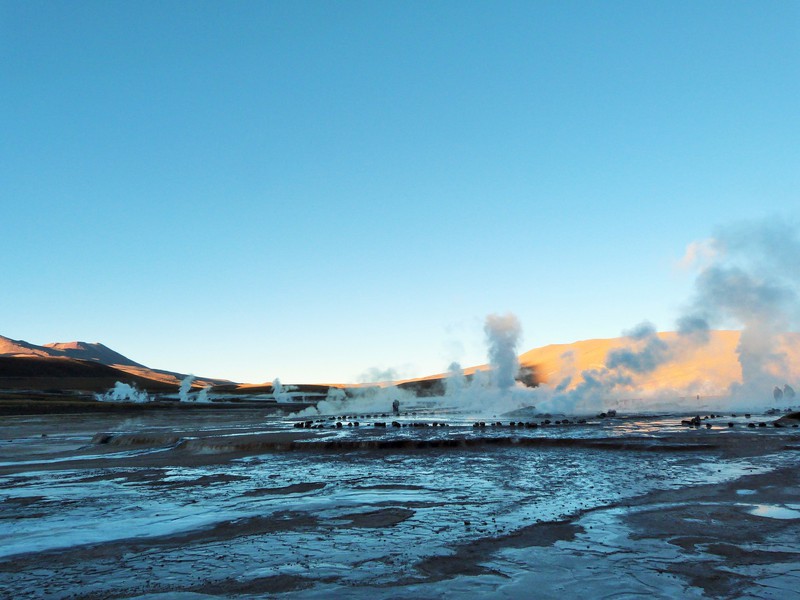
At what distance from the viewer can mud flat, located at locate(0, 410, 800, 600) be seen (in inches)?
408

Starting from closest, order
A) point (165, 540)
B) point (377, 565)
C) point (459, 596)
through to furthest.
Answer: point (459, 596) < point (377, 565) < point (165, 540)

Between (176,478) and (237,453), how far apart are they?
33.5ft

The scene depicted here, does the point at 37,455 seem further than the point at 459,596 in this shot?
Yes

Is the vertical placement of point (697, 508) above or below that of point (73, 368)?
below

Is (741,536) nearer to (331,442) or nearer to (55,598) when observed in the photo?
(55,598)

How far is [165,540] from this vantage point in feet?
45.3

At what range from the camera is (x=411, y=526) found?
14727 mm

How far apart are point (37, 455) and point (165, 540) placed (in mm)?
26475

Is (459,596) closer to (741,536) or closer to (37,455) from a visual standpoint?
(741,536)

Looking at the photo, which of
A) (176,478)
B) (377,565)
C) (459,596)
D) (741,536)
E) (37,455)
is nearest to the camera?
(459,596)

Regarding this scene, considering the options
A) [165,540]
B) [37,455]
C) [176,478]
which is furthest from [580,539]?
[37,455]

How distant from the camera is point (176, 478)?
2459 cm

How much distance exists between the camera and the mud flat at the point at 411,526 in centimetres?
1035

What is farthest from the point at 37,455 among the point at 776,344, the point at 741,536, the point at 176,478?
the point at 776,344
